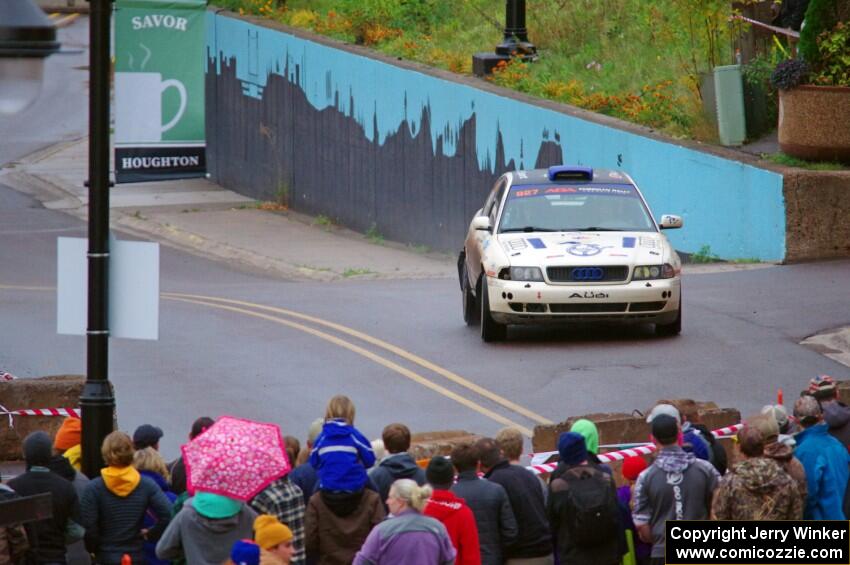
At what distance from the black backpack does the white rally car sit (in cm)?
836

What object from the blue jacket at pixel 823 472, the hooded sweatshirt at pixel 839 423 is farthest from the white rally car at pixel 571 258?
the blue jacket at pixel 823 472

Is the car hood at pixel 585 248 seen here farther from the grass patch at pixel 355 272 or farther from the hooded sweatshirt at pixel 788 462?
the grass patch at pixel 355 272

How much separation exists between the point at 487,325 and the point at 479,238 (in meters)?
1.27

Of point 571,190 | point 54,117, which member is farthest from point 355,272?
point 54,117

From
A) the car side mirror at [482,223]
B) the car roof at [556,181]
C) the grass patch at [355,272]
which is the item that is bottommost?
the grass patch at [355,272]

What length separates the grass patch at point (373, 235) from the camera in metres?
33.2

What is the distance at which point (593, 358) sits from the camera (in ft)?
54.5

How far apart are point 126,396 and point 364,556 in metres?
8.18

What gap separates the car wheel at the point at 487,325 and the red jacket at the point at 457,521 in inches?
361

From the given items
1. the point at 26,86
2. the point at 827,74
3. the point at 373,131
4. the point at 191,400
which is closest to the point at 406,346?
the point at 191,400

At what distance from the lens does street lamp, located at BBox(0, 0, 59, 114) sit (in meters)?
6.68

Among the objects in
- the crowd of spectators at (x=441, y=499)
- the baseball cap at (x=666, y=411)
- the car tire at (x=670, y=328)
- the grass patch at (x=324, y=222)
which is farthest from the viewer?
the grass patch at (x=324, y=222)

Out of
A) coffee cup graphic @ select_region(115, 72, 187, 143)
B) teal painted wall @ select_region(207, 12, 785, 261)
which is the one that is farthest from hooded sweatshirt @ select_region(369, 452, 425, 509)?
teal painted wall @ select_region(207, 12, 785, 261)

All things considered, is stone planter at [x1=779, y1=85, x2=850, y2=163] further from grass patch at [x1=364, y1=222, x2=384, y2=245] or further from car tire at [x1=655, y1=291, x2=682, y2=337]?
grass patch at [x1=364, y1=222, x2=384, y2=245]
